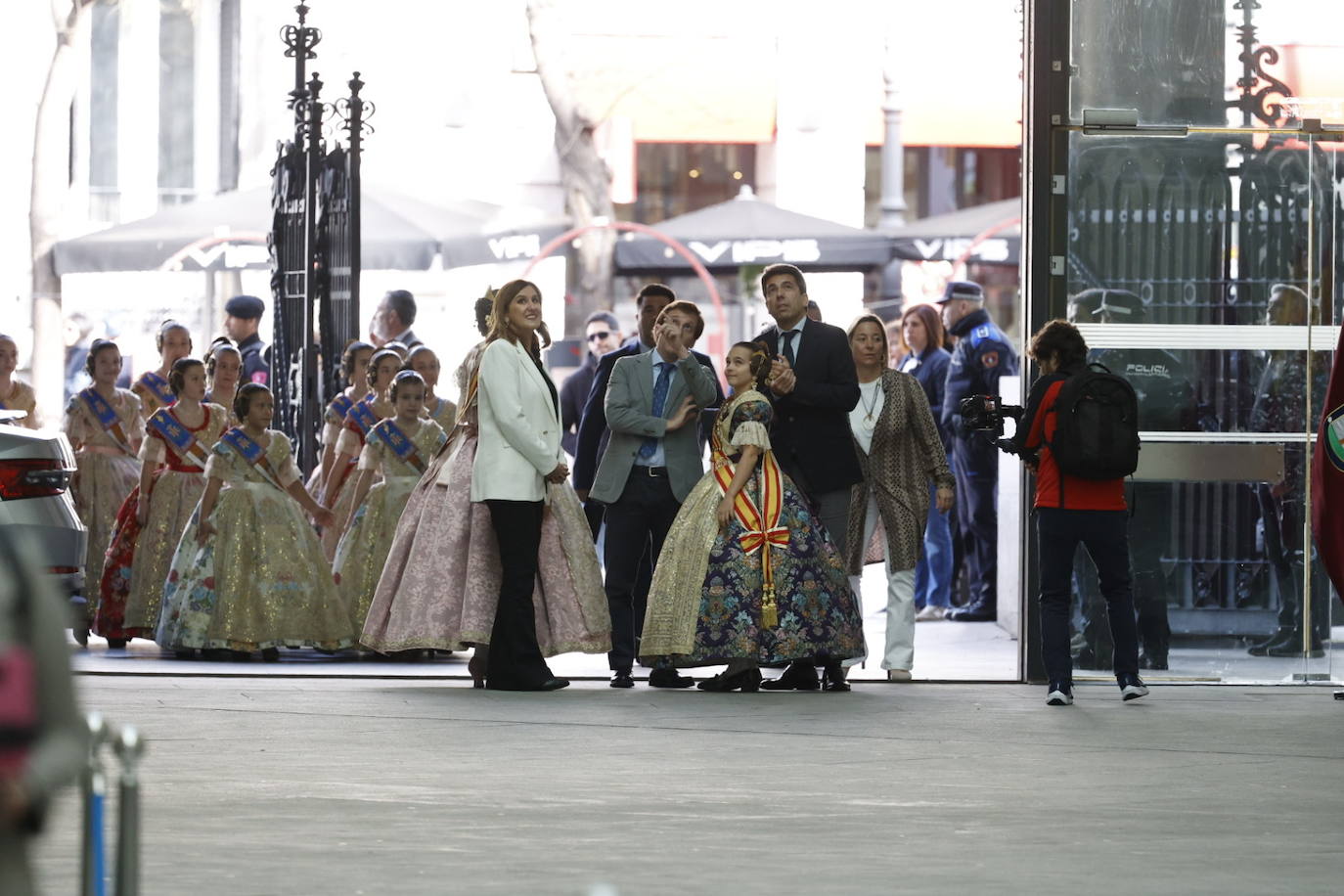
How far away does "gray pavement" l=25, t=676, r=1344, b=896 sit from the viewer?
235 inches

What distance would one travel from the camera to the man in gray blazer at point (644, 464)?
1110 cm

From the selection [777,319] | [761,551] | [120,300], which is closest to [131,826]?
[761,551]

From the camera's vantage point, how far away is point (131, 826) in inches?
157

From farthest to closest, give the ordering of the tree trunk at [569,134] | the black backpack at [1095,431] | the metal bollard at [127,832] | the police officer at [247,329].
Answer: the tree trunk at [569,134], the police officer at [247,329], the black backpack at [1095,431], the metal bollard at [127,832]

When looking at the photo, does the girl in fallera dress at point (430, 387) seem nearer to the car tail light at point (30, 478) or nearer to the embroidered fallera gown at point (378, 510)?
the embroidered fallera gown at point (378, 510)

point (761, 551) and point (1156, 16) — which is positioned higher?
point (1156, 16)

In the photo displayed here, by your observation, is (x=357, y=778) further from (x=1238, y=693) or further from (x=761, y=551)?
(x=1238, y=693)

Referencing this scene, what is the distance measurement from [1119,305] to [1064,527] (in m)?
1.48

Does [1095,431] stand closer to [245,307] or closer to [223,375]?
[223,375]

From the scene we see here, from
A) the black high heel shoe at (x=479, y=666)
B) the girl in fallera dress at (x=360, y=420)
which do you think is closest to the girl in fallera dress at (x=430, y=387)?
the girl in fallera dress at (x=360, y=420)

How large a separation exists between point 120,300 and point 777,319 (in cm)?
2046

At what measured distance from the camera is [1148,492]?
11.7 metres

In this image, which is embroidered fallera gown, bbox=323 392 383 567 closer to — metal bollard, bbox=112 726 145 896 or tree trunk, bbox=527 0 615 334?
metal bollard, bbox=112 726 145 896

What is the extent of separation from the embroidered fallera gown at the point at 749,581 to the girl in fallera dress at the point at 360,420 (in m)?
2.80
